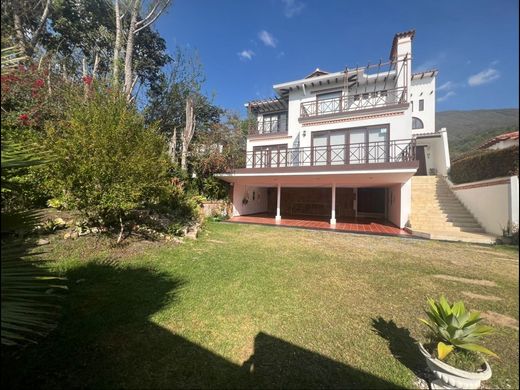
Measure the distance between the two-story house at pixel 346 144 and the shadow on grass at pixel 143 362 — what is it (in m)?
8.62

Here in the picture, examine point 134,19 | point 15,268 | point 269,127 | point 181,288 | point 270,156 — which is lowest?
point 181,288

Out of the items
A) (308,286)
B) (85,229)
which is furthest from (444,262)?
(85,229)

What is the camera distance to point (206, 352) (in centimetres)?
253

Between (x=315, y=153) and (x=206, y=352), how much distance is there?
1172 cm

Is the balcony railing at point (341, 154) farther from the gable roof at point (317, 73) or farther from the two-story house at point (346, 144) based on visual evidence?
the gable roof at point (317, 73)

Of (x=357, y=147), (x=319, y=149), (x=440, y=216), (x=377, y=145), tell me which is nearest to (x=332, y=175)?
(x=357, y=147)

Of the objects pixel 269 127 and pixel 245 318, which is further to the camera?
pixel 269 127

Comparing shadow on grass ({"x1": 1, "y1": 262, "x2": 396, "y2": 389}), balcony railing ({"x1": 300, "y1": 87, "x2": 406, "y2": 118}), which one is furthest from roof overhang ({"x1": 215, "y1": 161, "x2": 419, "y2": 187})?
shadow on grass ({"x1": 1, "y1": 262, "x2": 396, "y2": 389})

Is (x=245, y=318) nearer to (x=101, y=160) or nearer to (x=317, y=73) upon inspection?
(x=101, y=160)

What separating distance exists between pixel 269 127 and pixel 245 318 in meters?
15.0

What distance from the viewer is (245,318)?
10.4 feet

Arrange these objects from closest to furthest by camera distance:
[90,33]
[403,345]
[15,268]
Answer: [15,268], [403,345], [90,33]

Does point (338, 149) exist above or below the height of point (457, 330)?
above

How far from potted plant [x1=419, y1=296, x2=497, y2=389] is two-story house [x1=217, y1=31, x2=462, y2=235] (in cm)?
813
